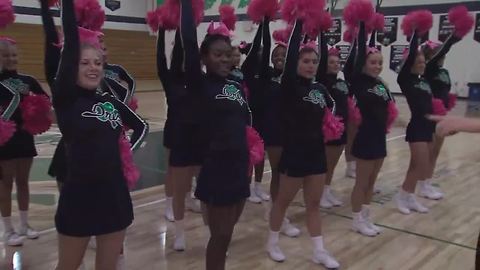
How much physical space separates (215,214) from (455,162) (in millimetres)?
4653

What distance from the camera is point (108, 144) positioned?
1878 mm

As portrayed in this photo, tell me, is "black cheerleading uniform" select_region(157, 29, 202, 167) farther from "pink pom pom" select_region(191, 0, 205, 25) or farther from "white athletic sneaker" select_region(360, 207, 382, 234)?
"white athletic sneaker" select_region(360, 207, 382, 234)

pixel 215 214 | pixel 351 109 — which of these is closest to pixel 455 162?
pixel 351 109

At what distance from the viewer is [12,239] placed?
10.3ft

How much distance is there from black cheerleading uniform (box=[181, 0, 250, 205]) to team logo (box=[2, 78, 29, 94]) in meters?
1.34

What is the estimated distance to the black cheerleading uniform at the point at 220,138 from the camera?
2236mm

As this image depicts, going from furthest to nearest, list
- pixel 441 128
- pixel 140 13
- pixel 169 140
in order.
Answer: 1. pixel 140 13
2. pixel 169 140
3. pixel 441 128

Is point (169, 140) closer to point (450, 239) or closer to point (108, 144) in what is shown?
point (108, 144)

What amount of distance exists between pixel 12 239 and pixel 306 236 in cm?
202

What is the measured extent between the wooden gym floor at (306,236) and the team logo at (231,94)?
1.12 metres

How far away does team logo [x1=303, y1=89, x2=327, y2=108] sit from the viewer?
277cm

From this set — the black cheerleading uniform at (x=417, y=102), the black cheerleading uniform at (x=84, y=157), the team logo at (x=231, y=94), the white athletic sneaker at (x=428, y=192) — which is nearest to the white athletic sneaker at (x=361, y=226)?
the black cheerleading uniform at (x=417, y=102)

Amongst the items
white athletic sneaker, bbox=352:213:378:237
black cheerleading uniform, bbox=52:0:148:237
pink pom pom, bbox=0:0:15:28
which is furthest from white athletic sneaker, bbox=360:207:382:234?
pink pom pom, bbox=0:0:15:28

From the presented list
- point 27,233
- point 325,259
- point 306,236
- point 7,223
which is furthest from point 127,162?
point 306,236
